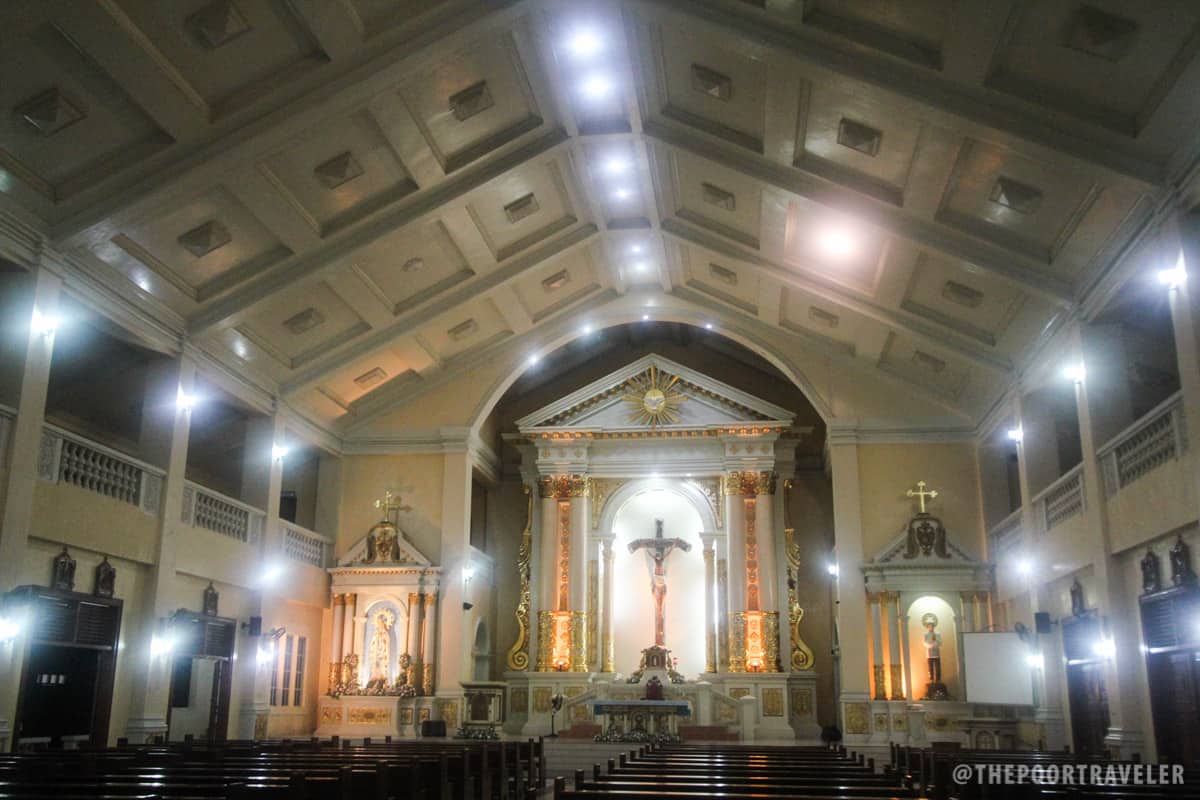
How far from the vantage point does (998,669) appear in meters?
15.6

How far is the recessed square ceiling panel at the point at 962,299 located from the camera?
14.0m

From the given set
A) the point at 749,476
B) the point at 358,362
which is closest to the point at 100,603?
the point at 358,362

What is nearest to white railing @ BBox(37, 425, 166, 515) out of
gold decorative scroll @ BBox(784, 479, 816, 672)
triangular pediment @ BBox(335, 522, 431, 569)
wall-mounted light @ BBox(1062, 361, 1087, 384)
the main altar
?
triangular pediment @ BBox(335, 522, 431, 569)

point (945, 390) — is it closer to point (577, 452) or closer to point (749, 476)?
point (749, 476)

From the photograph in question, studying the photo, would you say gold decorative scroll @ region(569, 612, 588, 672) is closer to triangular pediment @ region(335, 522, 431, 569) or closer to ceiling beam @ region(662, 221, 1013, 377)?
triangular pediment @ region(335, 522, 431, 569)

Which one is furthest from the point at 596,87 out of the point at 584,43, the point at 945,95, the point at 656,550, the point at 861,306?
the point at 656,550

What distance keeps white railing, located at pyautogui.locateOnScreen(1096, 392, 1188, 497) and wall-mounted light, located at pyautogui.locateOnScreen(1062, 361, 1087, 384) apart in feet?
3.23

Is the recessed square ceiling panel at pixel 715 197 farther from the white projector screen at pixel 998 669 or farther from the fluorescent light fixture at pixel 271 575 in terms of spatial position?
the fluorescent light fixture at pixel 271 575

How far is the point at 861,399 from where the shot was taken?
19219mm

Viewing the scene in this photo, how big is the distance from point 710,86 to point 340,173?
4.68 meters

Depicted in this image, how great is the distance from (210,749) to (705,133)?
9.27m

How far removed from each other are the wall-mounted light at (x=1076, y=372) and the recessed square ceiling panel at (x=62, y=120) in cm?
1082

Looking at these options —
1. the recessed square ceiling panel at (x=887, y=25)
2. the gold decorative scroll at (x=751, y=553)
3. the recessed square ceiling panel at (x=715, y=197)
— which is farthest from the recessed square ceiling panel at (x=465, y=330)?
the recessed square ceiling panel at (x=887, y=25)

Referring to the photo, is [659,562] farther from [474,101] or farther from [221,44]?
[221,44]
